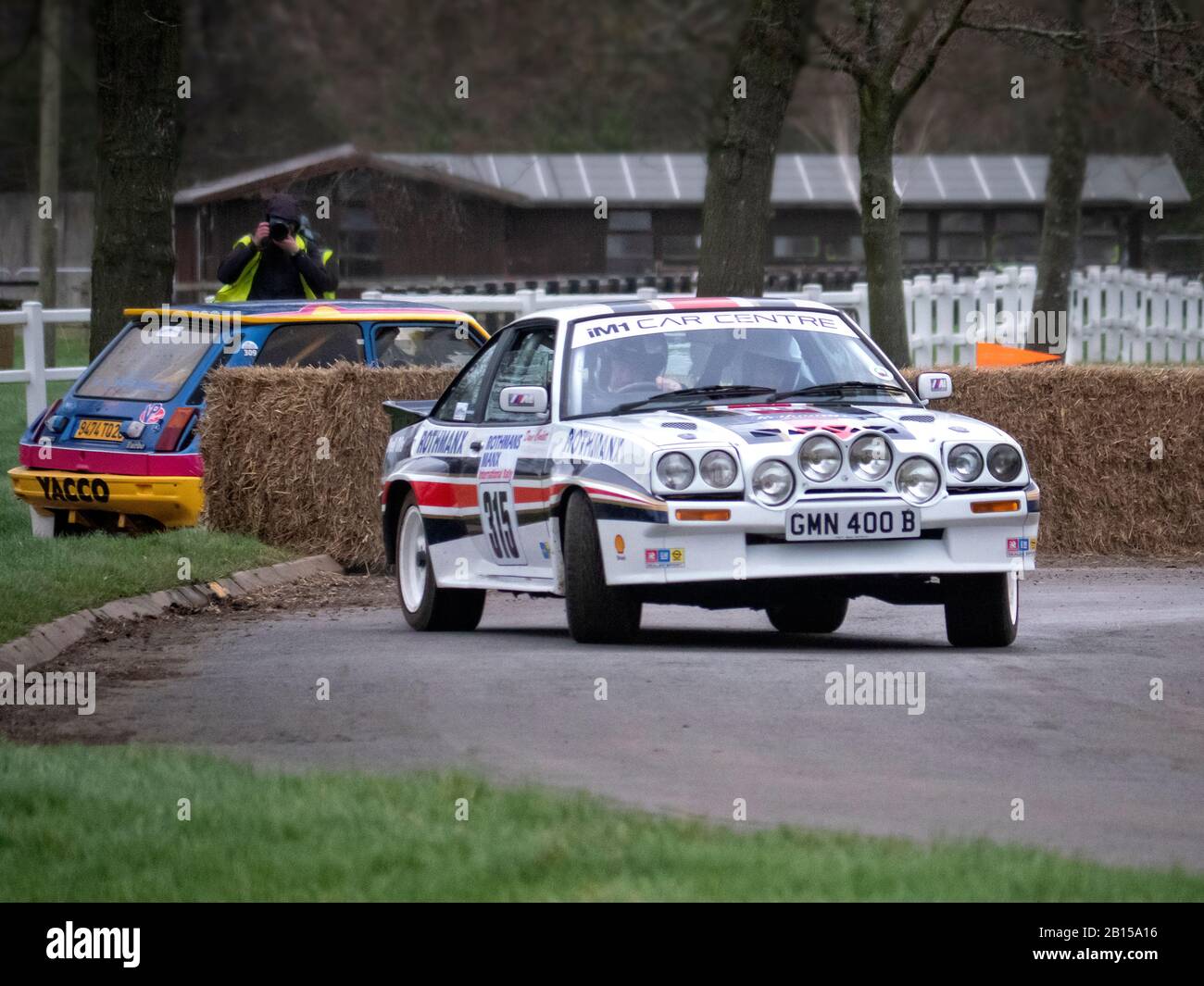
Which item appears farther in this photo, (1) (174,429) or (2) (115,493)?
(1) (174,429)

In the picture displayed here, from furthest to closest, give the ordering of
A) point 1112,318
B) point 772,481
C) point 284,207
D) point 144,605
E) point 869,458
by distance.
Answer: point 1112,318 → point 284,207 → point 144,605 → point 869,458 → point 772,481

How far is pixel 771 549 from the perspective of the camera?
32.5ft

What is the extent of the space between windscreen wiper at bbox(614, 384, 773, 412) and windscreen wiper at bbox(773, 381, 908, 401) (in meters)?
0.09

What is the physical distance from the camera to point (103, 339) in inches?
733

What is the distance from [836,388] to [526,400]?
1440 mm

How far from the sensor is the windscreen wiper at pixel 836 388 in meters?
10.9

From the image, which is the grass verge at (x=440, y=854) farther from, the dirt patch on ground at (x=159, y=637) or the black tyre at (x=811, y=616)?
the black tyre at (x=811, y=616)

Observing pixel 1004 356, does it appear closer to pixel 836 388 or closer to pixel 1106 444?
pixel 1106 444

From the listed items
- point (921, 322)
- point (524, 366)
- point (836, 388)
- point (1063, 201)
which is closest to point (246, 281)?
point (524, 366)

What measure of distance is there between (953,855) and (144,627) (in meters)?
7.18

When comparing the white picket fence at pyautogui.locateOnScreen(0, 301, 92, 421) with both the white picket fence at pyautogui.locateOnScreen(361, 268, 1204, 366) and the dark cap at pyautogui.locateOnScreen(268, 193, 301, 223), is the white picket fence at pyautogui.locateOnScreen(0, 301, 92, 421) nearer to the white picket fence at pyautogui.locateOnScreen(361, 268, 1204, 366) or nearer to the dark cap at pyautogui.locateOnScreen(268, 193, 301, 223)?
the dark cap at pyautogui.locateOnScreen(268, 193, 301, 223)

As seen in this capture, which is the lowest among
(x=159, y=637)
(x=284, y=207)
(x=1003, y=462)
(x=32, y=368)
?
(x=159, y=637)

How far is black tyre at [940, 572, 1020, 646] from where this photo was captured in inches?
407
